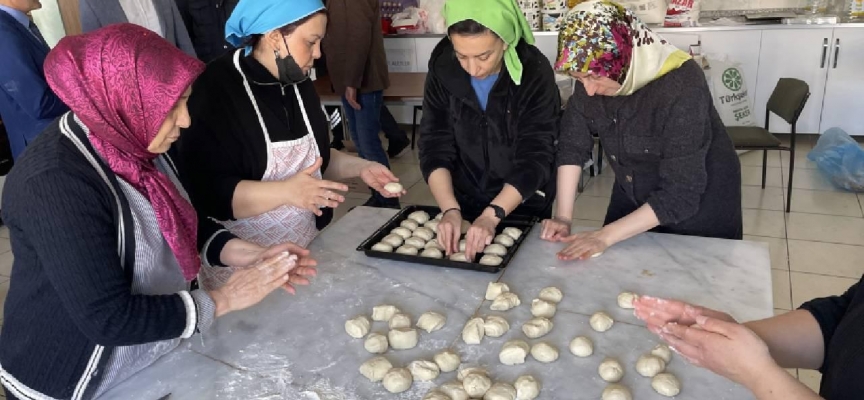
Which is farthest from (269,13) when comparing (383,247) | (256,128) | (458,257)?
(458,257)

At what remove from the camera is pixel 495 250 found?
185cm

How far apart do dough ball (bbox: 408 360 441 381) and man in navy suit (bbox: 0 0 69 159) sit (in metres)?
2.03

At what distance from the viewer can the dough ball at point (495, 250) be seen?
1.83 meters

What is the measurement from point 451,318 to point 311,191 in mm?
521

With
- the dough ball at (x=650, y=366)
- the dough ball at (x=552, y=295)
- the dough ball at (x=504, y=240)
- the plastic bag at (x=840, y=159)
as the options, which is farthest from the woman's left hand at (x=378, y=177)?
the plastic bag at (x=840, y=159)

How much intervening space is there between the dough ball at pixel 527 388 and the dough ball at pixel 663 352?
11.1 inches

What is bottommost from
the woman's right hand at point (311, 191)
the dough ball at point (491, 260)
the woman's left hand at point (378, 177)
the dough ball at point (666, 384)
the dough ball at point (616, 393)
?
the dough ball at point (666, 384)

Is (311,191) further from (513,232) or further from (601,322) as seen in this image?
(601,322)

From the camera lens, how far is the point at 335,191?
1783 millimetres

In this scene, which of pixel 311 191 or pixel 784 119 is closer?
pixel 311 191

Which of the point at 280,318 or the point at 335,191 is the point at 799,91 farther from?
the point at 280,318

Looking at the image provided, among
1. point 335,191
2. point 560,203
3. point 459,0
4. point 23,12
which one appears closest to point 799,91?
point 560,203

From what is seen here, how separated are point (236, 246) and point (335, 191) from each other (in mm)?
306

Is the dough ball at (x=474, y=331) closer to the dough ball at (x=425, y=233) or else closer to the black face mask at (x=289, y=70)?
the dough ball at (x=425, y=233)
